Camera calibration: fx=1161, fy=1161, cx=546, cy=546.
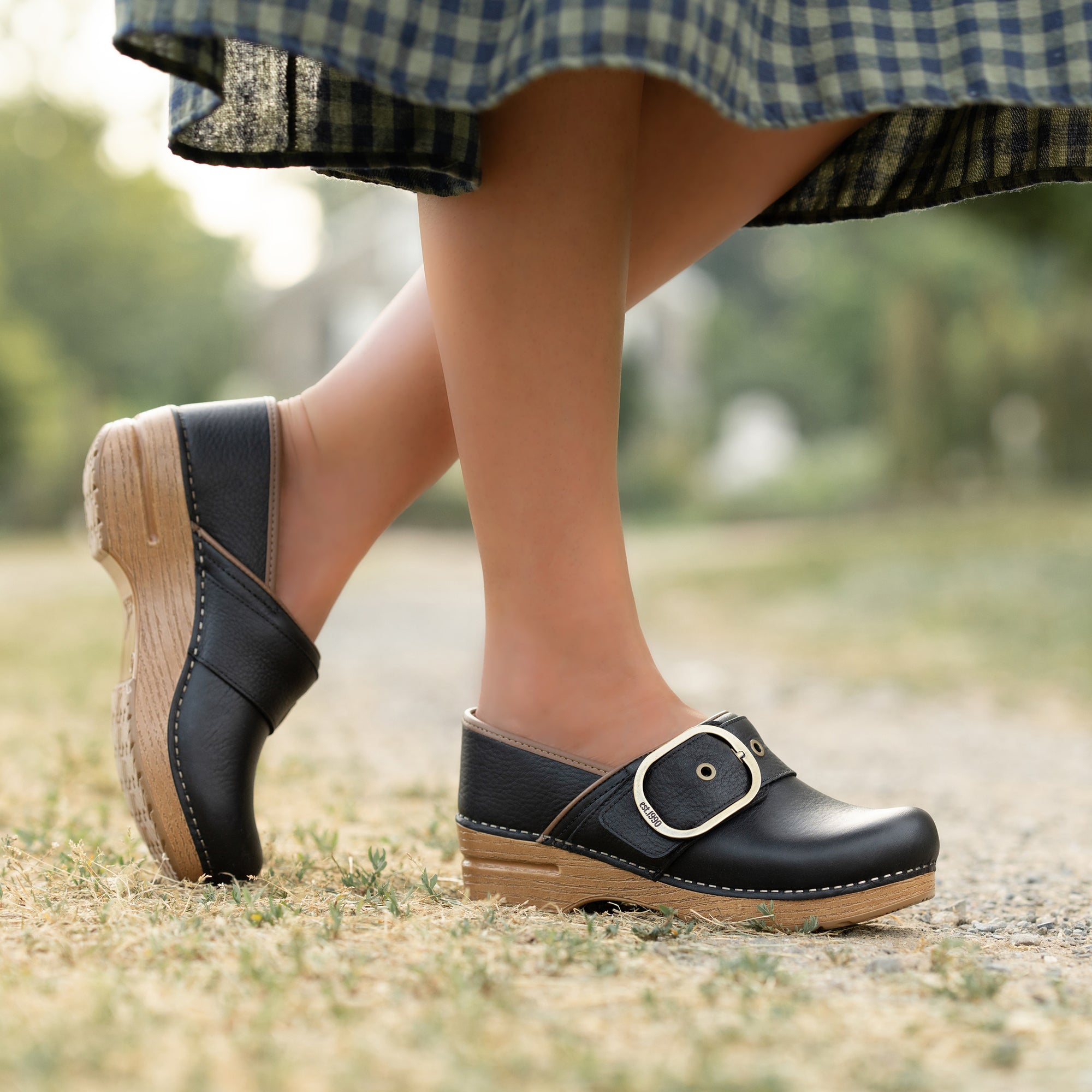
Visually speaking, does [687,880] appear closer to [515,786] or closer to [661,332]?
[515,786]

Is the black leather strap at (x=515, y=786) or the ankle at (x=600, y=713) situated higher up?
the ankle at (x=600, y=713)

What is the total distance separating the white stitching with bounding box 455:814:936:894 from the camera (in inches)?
39.8

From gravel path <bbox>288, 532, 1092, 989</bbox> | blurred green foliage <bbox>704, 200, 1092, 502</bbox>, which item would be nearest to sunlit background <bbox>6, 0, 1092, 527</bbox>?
blurred green foliage <bbox>704, 200, 1092, 502</bbox>

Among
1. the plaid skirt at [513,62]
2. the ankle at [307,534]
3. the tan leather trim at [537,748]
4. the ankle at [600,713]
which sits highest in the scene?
the plaid skirt at [513,62]

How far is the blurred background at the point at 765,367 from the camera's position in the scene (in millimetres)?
6387

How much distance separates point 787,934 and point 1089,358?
11045 mm

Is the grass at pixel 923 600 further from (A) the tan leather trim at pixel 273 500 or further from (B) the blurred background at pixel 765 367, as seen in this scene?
(A) the tan leather trim at pixel 273 500

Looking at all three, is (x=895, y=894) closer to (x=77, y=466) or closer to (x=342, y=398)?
(x=342, y=398)

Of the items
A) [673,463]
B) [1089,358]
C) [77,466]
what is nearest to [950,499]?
[1089,358]

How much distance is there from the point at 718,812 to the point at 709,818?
10 millimetres

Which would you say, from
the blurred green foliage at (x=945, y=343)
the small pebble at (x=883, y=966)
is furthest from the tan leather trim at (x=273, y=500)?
the blurred green foliage at (x=945, y=343)

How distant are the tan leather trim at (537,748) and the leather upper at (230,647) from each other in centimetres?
22

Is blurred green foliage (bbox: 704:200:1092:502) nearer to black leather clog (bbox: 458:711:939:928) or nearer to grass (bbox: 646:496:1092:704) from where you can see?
grass (bbox: 646:496:1092:704)

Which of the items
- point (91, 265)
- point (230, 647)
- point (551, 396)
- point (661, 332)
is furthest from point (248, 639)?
point (661, 332)
